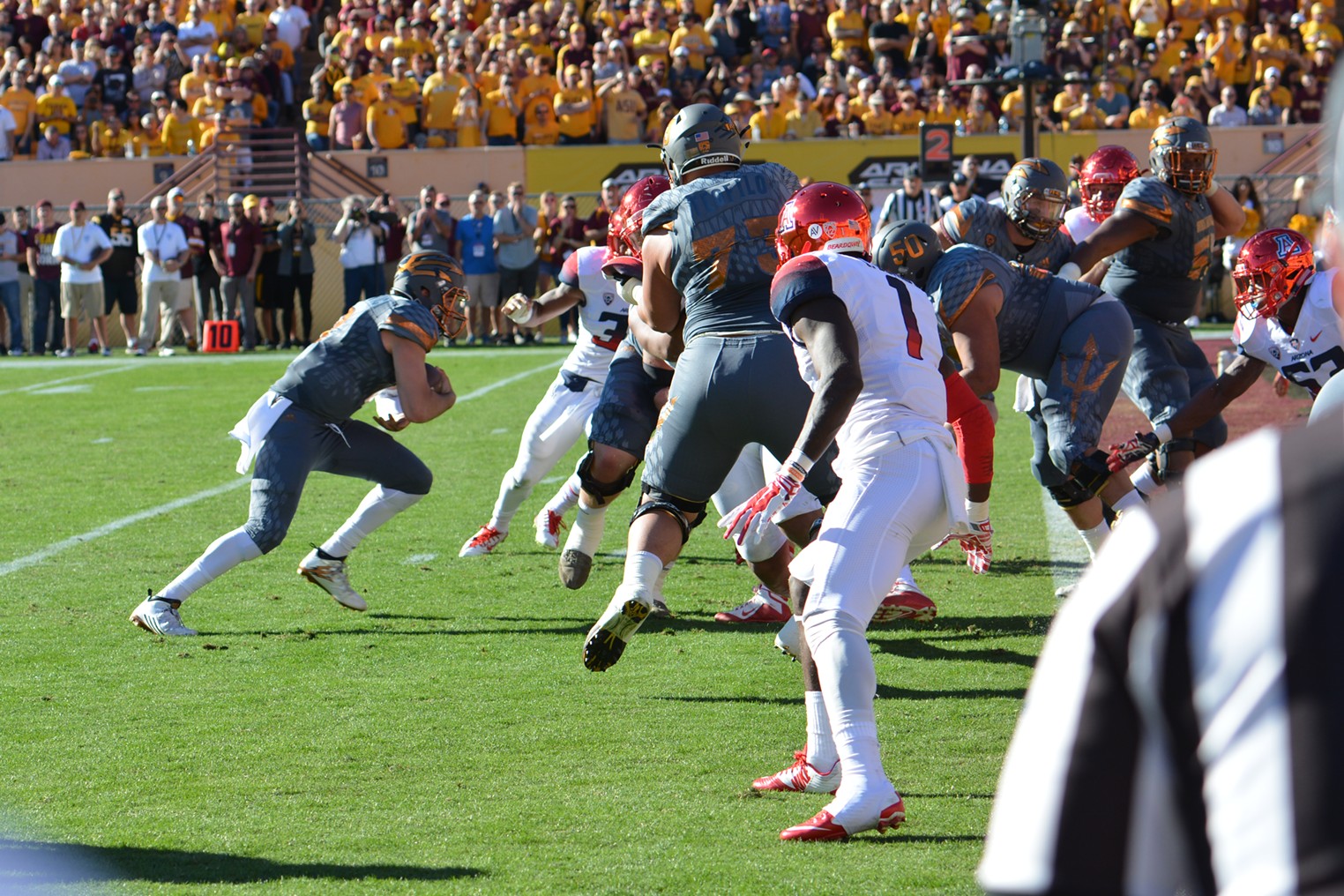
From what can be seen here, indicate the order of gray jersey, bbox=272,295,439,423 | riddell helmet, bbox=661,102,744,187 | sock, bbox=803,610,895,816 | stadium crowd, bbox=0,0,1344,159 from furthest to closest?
1. stadium crowd, bbox=0,0,1344,159
2. gray jersey, bbox=272,295,439,423
3. riddell helmet, bbox=661,102,744,187
4. sock, bbox=803,610,895,816

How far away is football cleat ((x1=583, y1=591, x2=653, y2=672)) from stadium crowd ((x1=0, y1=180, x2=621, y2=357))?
14.7m

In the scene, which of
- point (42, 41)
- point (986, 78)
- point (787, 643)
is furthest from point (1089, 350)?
point (42, 41)

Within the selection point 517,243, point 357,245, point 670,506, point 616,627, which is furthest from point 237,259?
point 616,627

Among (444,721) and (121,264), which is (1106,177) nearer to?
(444,721)

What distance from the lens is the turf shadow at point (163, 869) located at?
3719 mm

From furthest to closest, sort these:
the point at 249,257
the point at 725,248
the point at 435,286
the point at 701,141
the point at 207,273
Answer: the point at 207,273 < the point at 249,257 < the point at 435,286 < the point at 701,141 < the point at 725,248

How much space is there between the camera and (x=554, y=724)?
5.05 meters

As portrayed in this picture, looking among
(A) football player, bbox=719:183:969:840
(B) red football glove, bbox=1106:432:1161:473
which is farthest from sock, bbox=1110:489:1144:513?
(A) football player, bbox=719:183:969:840

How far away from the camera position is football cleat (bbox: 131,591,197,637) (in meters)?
6.30

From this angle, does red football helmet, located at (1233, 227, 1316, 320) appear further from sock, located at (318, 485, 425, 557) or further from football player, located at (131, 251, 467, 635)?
sock, located at (318, 485, 425, 557)

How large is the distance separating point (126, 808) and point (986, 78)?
14314 millimetres

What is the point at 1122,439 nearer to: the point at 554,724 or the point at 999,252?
the point at 999,252

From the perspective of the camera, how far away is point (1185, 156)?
7242mm

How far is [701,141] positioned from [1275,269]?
7.06ft
